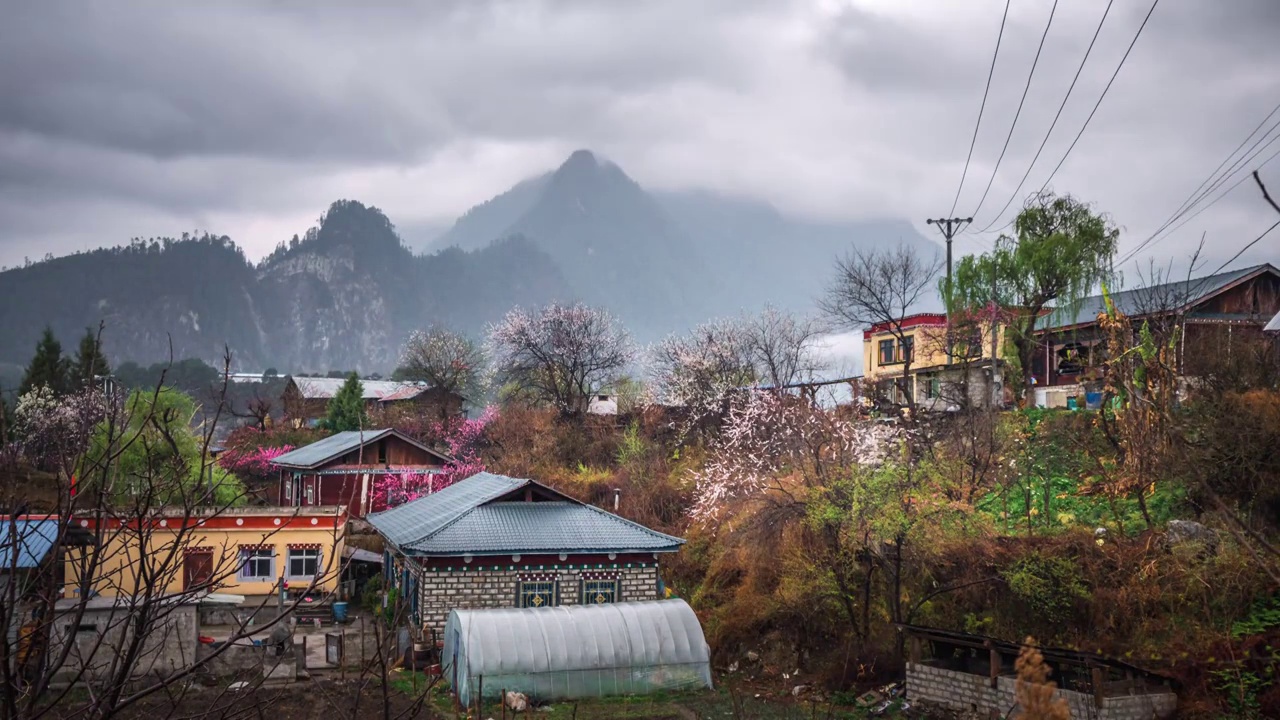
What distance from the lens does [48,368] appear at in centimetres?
7250

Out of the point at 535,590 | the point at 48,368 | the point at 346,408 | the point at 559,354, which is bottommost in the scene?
the point at 535,590

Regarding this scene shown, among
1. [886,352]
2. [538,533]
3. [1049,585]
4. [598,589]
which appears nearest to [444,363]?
[886,352]

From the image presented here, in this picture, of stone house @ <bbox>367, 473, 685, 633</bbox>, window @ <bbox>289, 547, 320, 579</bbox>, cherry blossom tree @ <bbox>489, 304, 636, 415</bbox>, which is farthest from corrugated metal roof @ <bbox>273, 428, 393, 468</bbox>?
stone house @ <bbox>367, 473, 685, 633</bbox>

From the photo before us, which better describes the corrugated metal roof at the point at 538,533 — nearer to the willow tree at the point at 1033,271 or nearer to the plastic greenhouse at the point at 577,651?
the plastic greenhouse at the point at 577,651

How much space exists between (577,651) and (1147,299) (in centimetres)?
2753

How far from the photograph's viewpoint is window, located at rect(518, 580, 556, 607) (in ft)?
90.8

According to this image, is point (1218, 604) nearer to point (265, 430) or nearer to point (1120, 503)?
point (1120, 503)

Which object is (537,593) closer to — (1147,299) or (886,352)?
(1147,299)

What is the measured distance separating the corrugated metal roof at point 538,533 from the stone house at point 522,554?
0.03 meters

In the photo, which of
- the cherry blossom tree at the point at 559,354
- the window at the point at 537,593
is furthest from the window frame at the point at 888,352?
the window at the point at 537,593

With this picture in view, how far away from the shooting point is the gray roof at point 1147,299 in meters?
36.8

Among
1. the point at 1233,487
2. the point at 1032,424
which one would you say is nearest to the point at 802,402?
the point at 1032,424

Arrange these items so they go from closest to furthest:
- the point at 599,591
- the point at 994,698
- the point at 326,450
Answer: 1. the point at 994,698
2. the point at 599,591
3. the point at 326,450

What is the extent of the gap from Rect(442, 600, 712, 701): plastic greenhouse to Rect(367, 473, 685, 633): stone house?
7.52ft
